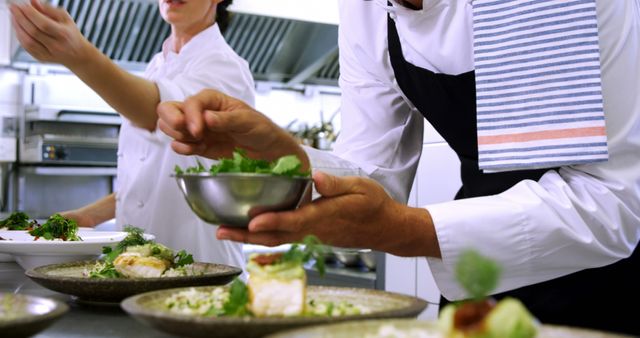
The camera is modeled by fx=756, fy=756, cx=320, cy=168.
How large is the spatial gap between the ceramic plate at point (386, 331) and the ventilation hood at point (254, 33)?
4.51m

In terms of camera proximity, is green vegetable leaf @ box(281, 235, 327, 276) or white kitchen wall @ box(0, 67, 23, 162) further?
white kitchen wall @ box(0, 67, 23, 162)

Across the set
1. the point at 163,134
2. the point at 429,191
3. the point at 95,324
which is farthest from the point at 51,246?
the point at 429,191

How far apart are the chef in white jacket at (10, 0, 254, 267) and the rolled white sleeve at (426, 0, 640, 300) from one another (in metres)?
1.25

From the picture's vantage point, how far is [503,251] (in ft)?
4.63

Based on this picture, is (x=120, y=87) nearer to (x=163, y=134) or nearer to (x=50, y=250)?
(x=163, y=134)

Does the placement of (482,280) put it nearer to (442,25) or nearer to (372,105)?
(442,25)

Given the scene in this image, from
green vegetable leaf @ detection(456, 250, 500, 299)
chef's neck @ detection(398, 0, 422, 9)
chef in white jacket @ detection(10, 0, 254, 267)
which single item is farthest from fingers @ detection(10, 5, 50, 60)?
green vegetable leaf @ detection(456, 250, 500, 299)

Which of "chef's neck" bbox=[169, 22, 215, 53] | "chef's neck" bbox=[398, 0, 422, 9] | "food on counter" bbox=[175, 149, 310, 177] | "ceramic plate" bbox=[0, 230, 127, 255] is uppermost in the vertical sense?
"chef's neck" bbox=[169, 22, 215, 53]

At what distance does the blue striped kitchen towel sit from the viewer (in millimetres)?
1402

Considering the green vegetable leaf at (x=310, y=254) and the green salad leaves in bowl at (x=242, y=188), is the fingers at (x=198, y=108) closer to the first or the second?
the green salad leaves in bowl at (x=242, y=188)

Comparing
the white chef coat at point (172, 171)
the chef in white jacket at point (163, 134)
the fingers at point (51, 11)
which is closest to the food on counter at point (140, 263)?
the fingers at point (51, 11)

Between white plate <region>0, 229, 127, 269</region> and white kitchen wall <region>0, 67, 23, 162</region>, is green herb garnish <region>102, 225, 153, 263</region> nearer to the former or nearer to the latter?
white plate <region>0, 229, 127, 269</region>

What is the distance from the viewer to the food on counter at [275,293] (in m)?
0.93

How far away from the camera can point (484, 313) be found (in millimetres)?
704
